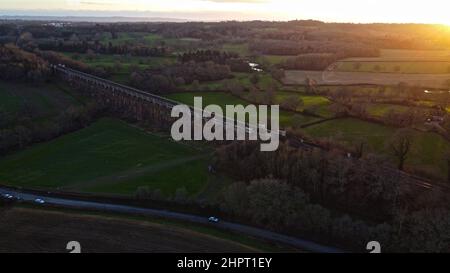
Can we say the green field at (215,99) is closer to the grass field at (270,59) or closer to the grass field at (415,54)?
the grass field at (270,59)

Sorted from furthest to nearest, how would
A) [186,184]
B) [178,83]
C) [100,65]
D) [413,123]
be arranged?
[100,65] → [178,83] → [413,123] → [186,184]

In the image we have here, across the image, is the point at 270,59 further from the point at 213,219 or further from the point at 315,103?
the point at 213,219

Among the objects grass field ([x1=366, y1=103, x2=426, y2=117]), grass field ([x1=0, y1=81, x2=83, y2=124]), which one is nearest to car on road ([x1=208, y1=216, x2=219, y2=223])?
grass field ([x1=366, y1=103, x2=426, y2=117])

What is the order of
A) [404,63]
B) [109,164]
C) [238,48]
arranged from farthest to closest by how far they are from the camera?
[238,48], [404,63], [109,164]

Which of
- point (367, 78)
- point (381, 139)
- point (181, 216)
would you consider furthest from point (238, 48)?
point (181, 216)

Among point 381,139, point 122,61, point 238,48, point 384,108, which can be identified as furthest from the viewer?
point 238,48

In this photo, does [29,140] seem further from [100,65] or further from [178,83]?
[100,65]
